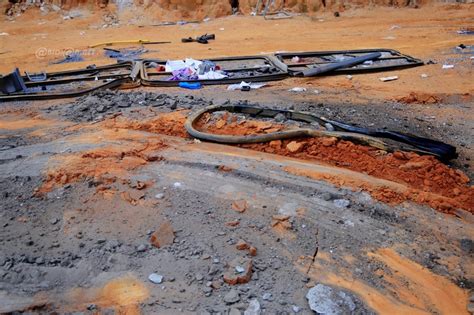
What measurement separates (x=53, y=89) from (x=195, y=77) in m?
2.22

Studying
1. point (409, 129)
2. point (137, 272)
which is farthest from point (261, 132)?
point (137, 272)


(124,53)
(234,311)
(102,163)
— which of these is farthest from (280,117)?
(124,53)

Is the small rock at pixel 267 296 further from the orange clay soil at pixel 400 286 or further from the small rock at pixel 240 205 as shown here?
the small rock at pixel 240 205

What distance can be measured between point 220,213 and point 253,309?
3.14ft

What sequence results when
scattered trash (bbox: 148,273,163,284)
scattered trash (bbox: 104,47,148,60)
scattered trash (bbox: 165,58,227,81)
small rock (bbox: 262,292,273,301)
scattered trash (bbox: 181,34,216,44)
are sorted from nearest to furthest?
small rock (bbox: 262,292,273,301), scattered trash (bbox: 148,273,163,284), scattered trash (bbox: 165,58,227,81), scattered trash (bbox: 104,47,148,60), scattered trash (bbox: 181,34,216,44)

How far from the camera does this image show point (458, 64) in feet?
23.9

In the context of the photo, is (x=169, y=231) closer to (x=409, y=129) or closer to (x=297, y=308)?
(x=297, y=308)

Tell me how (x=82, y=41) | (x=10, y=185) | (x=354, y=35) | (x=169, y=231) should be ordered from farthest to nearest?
(x=82, y=41) → (x=354, y=35) → (x=10, y=185) → (x=169, y=231)

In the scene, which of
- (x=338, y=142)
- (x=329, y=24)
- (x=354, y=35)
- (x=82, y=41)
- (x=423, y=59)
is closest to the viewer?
(x=338, y=142)

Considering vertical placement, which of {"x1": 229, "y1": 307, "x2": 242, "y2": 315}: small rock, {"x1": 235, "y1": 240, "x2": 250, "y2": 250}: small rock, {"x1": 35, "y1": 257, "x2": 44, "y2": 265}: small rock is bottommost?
{"x1": 229, "y1": 307, "x2": 242, "y2": 315}: small rock

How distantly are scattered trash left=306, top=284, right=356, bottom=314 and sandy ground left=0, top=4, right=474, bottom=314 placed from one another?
41mm

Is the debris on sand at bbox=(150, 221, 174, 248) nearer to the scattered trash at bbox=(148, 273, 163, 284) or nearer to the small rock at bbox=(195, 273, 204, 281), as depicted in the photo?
the scattered trash at bbox=(148, 273, 163, 284)

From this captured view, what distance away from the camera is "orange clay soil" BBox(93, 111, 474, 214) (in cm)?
358

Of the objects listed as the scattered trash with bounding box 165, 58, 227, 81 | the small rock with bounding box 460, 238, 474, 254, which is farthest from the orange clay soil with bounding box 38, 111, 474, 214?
the scattered trash with bounding box 165, 58, 227, 81
